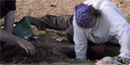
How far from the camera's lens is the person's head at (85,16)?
3.36 meters

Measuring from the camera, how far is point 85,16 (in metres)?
3.36

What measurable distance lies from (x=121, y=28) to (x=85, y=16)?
447mm

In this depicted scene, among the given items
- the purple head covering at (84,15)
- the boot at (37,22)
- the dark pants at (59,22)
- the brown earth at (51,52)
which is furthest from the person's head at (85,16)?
the boot at (37,22)

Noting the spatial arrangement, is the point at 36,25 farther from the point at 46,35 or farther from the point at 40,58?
the point at 40,58

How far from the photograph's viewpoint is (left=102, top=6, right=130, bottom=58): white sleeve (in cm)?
329

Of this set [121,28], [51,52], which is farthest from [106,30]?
[51,52]

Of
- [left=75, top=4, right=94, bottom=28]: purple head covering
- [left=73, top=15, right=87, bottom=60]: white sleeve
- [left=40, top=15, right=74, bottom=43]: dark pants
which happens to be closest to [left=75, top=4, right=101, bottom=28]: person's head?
[left=75, top=4, right=94, bottom=28]: purple head covering

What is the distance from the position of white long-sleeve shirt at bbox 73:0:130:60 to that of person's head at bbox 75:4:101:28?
153 mm

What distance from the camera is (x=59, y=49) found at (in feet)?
13.5

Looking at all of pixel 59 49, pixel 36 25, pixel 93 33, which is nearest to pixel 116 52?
pixel 93 33

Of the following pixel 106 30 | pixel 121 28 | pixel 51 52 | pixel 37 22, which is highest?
pixel 121 28

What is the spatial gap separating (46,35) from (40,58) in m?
1.18

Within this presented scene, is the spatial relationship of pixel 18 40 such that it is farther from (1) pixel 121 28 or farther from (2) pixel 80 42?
(1) pixel 121 28

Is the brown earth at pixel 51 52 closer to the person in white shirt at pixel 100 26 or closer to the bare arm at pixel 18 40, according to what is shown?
the person in white shirt at pixel 100 26
